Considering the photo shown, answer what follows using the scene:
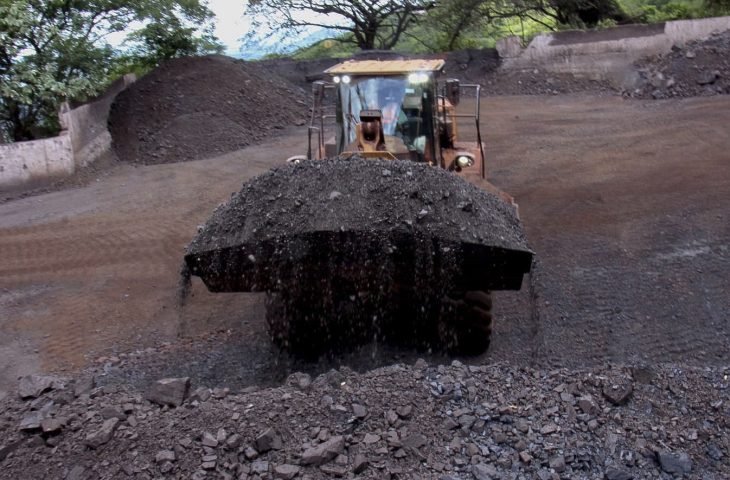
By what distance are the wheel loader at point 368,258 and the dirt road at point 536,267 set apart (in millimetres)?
632

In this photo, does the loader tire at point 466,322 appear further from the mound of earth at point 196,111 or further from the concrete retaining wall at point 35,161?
the mound of earth at point 196,111

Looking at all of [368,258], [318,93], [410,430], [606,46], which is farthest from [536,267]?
[606,46]

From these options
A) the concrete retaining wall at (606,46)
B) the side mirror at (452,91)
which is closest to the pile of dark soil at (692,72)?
the concrete retaining wall at (606,46)

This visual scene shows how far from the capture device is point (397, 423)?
4.39 m

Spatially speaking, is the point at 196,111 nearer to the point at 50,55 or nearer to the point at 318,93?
the point at 50,55

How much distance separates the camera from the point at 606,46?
20.1 meters

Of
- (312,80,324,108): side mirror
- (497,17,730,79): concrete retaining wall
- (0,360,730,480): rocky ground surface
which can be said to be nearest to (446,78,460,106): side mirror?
(312,80,324,108): side mirror

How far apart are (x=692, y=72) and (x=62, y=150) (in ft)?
45.1

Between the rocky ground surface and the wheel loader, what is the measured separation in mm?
755

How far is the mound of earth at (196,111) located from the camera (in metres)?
16.1

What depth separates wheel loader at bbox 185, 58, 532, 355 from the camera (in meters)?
5.27

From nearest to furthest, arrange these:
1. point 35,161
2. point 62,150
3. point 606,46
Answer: point 35,161 < point 62,150 < point 606,46

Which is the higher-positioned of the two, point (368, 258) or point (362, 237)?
point (362, 237)

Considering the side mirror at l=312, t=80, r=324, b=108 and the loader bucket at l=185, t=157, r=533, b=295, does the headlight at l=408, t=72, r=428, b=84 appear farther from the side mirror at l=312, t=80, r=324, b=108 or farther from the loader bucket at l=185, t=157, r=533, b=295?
the loader bucket at l=185, t=157, r=533, b=295
